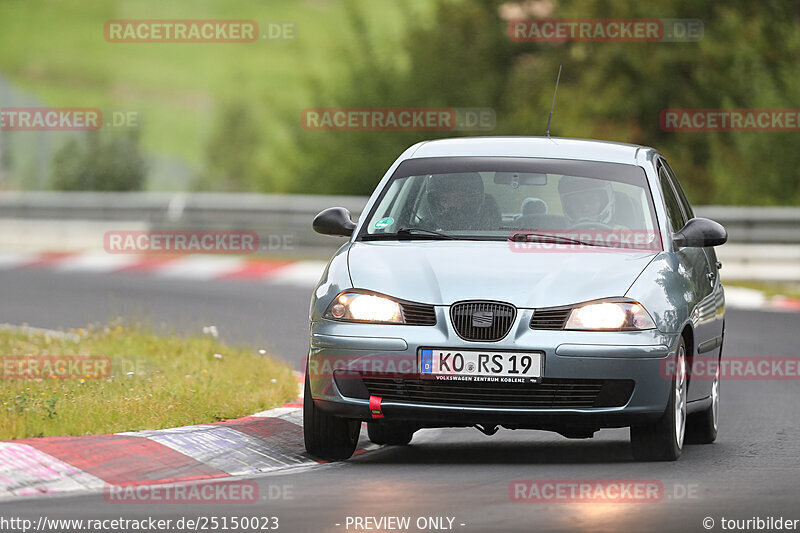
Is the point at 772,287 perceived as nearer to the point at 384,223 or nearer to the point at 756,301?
the point at 756,301

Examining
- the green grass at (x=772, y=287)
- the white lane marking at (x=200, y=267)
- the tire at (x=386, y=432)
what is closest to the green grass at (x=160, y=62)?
the white lane marking at (x=200, y=267)

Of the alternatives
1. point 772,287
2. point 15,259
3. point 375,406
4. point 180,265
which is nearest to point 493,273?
point 375,406

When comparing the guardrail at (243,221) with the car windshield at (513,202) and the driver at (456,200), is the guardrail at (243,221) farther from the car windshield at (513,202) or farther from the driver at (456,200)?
the driver at (456,200)

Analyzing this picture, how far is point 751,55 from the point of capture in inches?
1336

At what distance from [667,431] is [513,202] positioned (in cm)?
164

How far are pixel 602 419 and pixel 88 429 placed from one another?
2713 mm

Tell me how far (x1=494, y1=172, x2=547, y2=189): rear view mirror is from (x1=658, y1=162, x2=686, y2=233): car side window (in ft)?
2.44

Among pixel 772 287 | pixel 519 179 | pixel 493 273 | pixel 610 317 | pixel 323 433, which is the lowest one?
pixel 323 433

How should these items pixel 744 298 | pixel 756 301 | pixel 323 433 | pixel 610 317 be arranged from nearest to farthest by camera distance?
1. pixel 610 317
2. pixel 323 433
3. pixel 756 301
4. pixel 744 298

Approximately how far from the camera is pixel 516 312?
27.6 ft

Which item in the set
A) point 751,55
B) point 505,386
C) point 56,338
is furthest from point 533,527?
point 751,55

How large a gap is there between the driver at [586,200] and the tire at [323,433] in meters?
1.74

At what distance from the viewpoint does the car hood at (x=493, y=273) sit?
849 cm

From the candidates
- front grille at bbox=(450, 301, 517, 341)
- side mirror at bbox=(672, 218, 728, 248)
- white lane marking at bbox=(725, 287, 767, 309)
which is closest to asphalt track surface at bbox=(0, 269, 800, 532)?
front grille at bbox=(450, 301, 517, 341)
